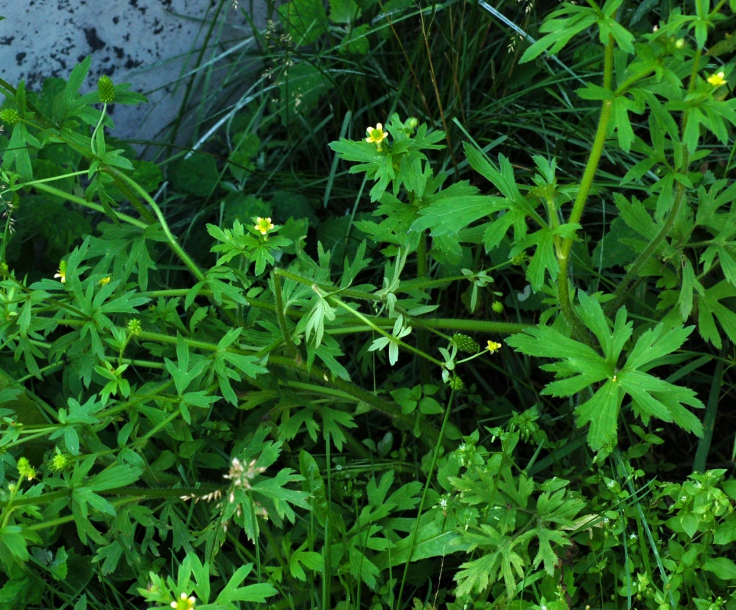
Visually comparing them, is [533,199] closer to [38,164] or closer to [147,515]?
[147,515]

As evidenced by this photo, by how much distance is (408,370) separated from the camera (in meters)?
2.76

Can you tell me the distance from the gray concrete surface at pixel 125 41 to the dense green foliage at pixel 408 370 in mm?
138

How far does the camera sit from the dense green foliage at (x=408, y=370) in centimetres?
188

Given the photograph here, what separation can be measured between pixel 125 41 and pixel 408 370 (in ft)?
5.45

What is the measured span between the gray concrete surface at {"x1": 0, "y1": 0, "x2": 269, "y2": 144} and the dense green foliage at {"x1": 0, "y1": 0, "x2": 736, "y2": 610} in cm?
14

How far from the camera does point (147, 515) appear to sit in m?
2.10

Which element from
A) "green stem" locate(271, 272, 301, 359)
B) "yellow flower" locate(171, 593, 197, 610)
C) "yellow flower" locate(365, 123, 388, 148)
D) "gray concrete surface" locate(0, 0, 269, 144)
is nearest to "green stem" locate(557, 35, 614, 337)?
"yellow flower" locate(365, 123, 388, 148)

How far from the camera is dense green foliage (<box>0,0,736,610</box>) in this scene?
188cm

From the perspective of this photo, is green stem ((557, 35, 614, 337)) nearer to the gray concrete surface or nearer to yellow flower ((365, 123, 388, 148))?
yellow flower ((365, 123, 388, 148))

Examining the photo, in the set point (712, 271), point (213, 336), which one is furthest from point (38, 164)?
point (712, 271)

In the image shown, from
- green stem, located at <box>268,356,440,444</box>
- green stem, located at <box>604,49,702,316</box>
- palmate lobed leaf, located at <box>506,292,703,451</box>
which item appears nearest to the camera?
palmate lobed leaf, located at <box>506,292,703,451</box>

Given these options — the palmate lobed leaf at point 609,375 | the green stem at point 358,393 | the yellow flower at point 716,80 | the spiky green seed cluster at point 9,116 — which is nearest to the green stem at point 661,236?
the yellow flower at point 716,80

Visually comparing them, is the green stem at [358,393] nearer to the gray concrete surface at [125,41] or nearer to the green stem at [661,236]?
the green stem at [661,236]

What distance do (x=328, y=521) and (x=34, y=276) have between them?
1.52 metres
